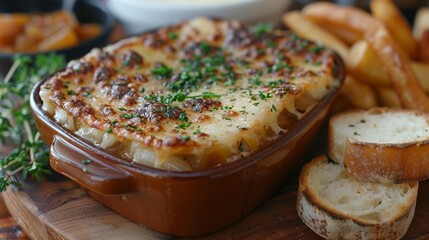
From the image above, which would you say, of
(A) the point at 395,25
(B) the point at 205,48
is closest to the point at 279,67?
(B) the point at 205,48

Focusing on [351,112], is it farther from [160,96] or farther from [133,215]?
[133,215]

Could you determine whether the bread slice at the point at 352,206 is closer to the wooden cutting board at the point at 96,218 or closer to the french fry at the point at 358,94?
the wooden cutting board at the point at 96,218

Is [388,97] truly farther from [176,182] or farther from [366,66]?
[176,182]

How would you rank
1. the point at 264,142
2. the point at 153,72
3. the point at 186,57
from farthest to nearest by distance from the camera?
the point at 186,57 < the point at 153,72 < the point at 264,142

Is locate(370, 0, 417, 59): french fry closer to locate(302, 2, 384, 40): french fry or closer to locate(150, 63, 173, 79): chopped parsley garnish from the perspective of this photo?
locate(302, 2, 384, 40): french fry

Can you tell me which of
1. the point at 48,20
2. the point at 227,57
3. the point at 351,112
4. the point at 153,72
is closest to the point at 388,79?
the point at 351,112

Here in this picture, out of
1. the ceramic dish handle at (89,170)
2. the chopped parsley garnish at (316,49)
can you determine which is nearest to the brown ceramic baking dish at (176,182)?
the ceramic dish handle at (89,170)
